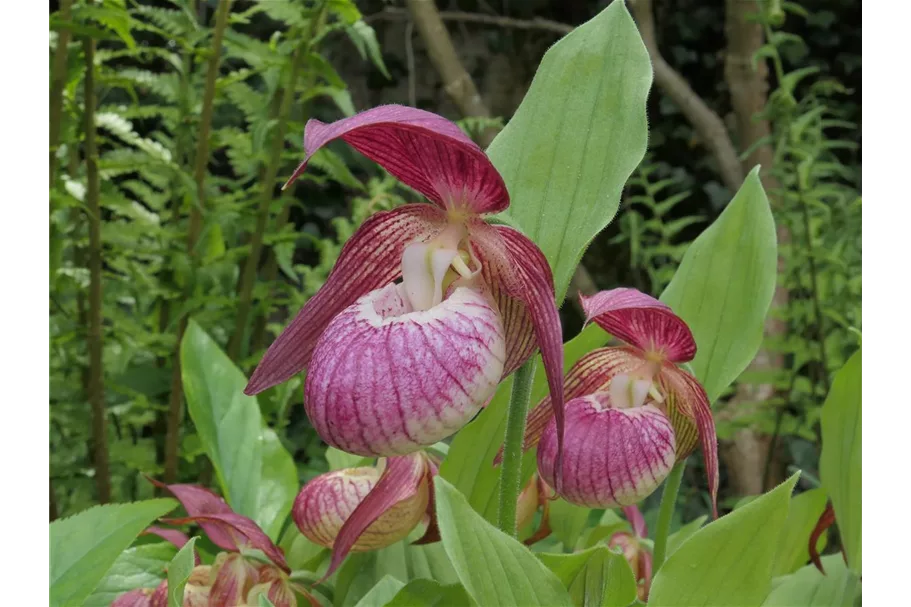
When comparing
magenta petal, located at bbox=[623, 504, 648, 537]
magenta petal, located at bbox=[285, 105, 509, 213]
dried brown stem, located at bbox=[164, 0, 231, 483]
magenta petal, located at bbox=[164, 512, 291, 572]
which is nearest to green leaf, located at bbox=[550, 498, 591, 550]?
magenta petal, located at bbox=[623, 504, 648, 537]

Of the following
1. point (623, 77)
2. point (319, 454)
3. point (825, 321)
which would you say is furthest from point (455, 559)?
point (825, 321)

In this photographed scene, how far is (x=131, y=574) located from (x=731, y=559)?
50 cm

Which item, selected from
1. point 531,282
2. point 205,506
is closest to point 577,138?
point 531,282

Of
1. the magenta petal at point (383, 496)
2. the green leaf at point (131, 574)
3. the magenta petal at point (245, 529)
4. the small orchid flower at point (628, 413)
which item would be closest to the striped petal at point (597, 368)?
the small orchid flower at point (628, 413)

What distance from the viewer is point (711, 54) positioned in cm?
245

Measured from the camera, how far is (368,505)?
58 centimetres

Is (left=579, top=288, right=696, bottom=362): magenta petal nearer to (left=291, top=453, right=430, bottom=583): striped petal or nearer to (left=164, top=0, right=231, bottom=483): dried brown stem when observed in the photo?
(left=291, top=453, right=430, bottom=583): striped petal

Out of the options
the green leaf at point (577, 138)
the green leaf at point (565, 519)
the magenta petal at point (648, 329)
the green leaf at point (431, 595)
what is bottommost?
the green leaf at point (565, 519)

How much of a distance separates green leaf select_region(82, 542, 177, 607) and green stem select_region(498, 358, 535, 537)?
0.34 m

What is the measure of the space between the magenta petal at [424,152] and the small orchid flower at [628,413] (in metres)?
0.12

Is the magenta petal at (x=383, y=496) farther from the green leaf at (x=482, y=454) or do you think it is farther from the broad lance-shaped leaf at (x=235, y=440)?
the broad lance-shaped leaf at (x=235, y=440)

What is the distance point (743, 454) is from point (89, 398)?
4.89 ft

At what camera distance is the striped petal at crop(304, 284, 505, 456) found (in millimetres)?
439

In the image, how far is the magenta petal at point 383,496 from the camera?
563mm
